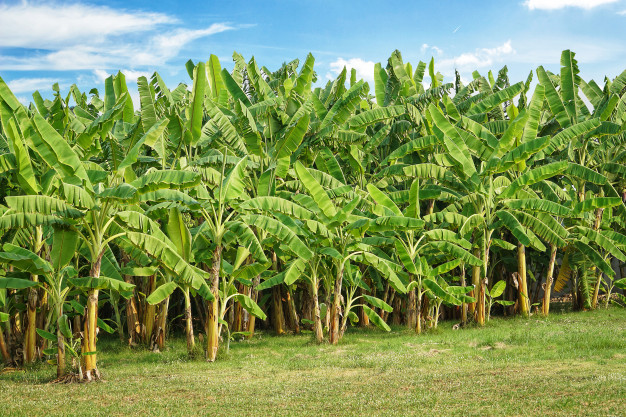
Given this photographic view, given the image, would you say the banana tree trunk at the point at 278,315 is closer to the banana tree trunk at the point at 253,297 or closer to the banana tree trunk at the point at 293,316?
the banana tree trunk at the point at 293,316

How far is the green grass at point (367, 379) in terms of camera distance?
301 inches

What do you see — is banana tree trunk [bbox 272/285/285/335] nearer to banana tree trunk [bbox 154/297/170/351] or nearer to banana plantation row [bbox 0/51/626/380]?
banana plantation row [bbox 0/51/626/380]

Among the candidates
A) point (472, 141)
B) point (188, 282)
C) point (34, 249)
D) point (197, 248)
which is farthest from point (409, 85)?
point (34, 249)

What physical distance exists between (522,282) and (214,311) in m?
9.08

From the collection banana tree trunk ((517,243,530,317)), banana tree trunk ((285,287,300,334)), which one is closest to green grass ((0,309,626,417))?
banana tree trunk ((285,287,300,334))

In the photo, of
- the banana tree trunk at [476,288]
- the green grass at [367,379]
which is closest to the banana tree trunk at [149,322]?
the green grass at [367,379]

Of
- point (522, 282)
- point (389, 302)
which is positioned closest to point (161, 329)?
point (389, 302)

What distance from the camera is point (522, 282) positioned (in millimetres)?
16516

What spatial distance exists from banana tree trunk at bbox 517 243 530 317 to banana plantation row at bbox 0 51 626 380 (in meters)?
0.06

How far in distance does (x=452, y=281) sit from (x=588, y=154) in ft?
17.4

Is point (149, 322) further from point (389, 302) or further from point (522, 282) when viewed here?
point (522, 282)

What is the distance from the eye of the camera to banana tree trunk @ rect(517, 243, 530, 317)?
54.0 ft

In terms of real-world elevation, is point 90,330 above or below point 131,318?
above

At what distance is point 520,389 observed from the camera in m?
8.12
